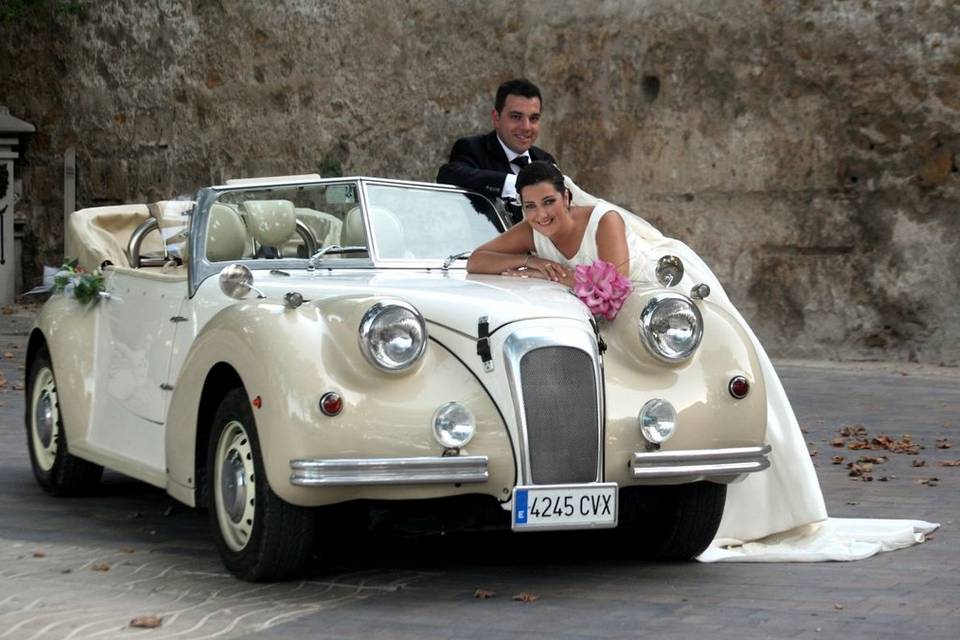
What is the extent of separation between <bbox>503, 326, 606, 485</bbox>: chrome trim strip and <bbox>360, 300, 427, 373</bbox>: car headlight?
30cm

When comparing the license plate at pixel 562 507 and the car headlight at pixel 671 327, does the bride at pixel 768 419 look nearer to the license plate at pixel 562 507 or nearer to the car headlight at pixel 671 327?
the car headlight at pixel 671 327

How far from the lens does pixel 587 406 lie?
5691 millimetres

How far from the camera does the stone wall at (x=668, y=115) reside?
13844mm

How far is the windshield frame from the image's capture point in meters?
6.88

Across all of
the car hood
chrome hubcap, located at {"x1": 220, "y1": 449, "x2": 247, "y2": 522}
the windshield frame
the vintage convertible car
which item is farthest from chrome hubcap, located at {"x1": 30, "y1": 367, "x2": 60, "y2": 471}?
chrome hubcap, located at {"x1": 220, "y1": 449, "x2": 247, "y2": 522}

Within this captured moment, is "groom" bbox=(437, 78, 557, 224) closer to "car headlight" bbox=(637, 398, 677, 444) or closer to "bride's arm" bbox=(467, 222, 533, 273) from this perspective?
"bride's arm" bbox=(467, 222, 533, 273)

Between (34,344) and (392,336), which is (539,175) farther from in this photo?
(34,344)

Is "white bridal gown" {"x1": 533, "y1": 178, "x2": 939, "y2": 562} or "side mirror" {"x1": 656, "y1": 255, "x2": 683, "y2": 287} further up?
"side mirror" {"x1": 656, "y1": 255, "x2": 683, "y2": 287}

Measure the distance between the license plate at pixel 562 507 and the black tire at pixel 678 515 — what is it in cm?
51

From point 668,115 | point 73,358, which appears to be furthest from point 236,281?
point 668,115

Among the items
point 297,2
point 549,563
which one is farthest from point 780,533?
point 297,2

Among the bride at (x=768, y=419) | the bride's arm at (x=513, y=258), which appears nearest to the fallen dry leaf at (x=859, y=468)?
the bride at (x=768, y=419)

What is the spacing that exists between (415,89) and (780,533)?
1113cm

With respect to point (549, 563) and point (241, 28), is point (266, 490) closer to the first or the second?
point (549, 563)
